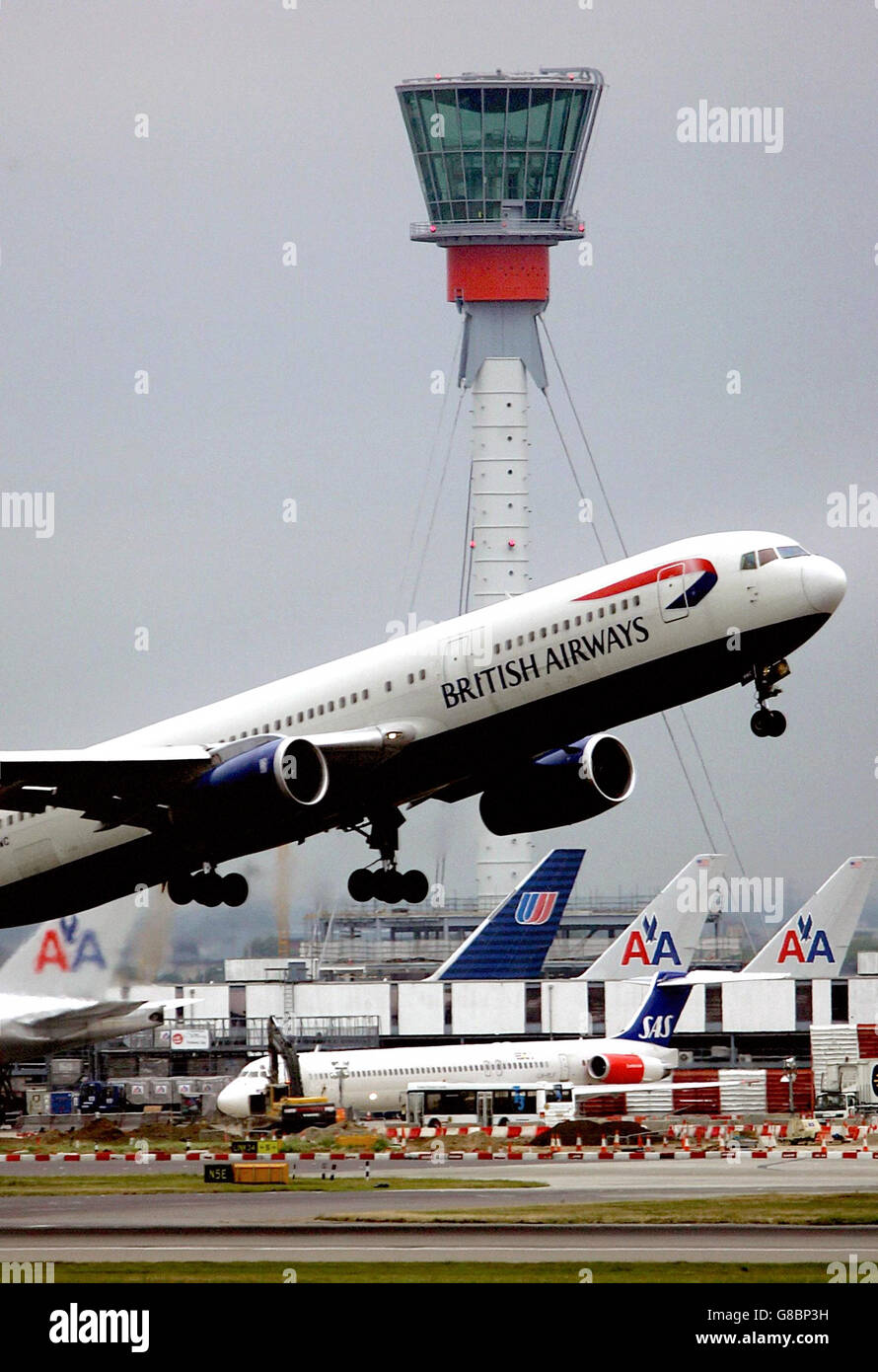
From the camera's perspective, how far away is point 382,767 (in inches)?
2256

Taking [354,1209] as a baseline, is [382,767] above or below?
above

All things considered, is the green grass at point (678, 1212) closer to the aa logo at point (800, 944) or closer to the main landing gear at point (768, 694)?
the main landing gear at point (768, 694)

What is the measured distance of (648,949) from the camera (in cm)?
10744

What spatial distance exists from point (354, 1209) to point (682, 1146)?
23.1 meters

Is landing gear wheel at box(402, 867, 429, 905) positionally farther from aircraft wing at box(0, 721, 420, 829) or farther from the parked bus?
the parked bus

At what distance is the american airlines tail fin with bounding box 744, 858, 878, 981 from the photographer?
4464 inches

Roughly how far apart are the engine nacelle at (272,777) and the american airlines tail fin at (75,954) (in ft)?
→ 61.0

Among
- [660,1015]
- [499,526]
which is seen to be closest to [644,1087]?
[660,1015]

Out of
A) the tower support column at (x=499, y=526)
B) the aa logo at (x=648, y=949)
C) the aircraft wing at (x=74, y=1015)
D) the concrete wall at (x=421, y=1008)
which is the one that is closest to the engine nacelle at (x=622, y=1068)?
the aa logo at (x=648, y=949)

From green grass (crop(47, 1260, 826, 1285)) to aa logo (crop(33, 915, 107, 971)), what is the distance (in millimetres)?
29833
